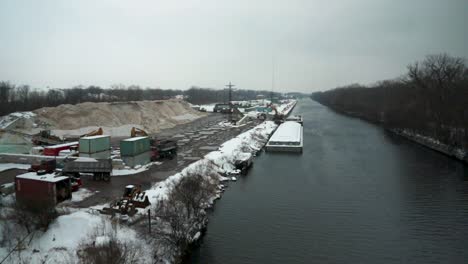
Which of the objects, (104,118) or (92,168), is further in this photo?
(104,118)

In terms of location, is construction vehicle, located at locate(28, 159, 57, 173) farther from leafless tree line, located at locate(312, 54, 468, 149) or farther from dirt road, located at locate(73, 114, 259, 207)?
leafless tree line, located at locate(312, 54, 468, 149)

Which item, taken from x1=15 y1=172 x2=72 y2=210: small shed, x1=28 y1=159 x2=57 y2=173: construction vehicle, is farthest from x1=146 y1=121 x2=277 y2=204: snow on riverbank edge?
x1=28 y1=159 x2=57 y2=173: construction vehicle

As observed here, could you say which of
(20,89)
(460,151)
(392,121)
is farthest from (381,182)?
(20,89)

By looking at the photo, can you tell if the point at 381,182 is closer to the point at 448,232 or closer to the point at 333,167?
the point at 333,167

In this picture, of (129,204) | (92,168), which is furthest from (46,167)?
(129,204)

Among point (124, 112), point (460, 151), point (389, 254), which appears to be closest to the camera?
point (389, 254)

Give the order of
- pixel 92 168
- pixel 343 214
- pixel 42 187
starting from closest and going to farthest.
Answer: pixel 42 187 < pixel 343 214 < pixel 92 168

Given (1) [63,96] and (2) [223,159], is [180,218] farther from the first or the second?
(1) [63,96]
